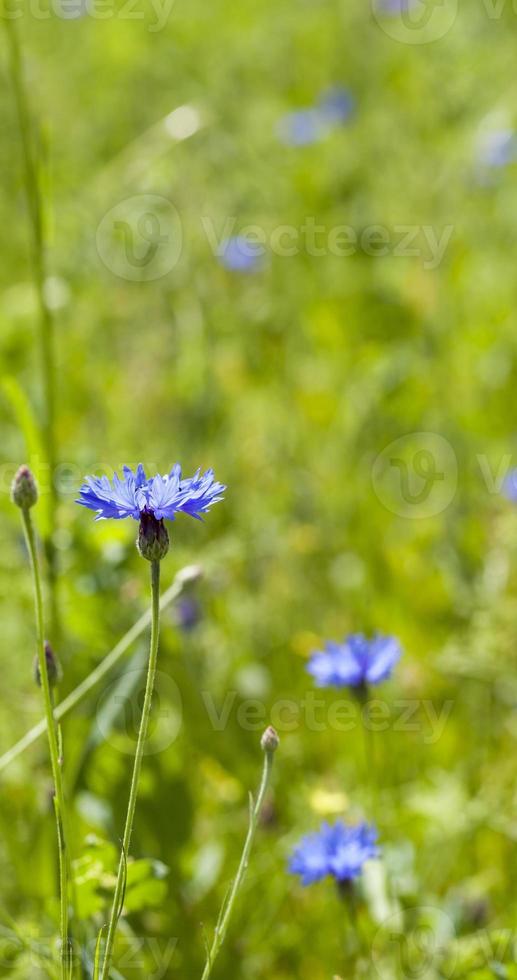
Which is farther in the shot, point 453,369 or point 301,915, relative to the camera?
point 453,369

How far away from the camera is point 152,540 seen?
30.2 inches

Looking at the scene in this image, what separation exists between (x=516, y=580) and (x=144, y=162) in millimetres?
930

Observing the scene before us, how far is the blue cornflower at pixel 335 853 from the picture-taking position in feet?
3.31

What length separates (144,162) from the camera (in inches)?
73.3

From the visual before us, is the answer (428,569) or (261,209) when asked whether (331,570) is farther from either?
(261,209)

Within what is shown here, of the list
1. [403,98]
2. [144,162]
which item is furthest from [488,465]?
[403,98]
